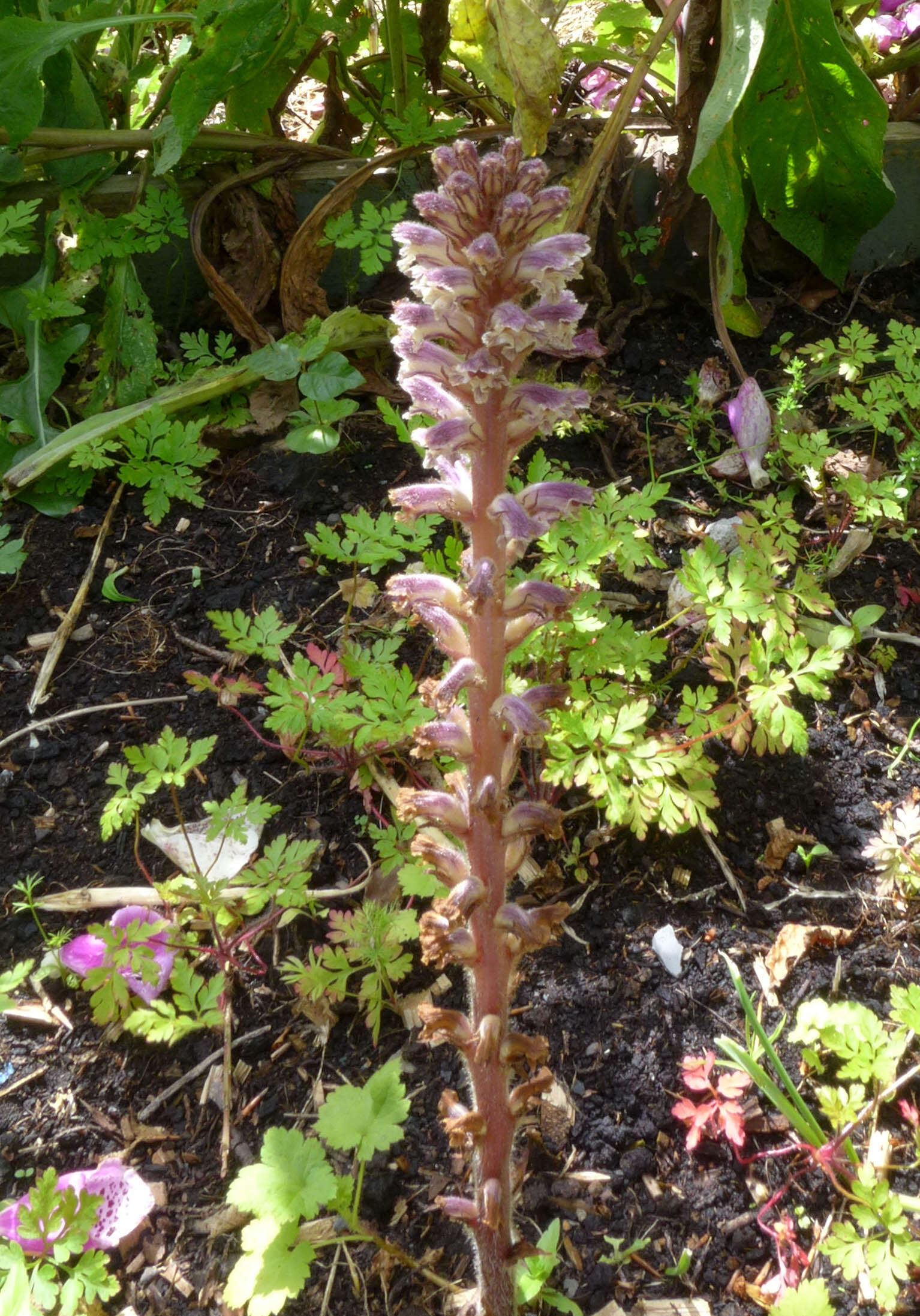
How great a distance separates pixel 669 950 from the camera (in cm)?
190

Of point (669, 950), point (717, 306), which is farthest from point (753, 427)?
point (669, 950)

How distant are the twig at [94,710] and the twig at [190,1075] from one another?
34.1 inches

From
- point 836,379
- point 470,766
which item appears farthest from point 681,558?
point 470,766

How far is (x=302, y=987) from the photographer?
5.72 ft

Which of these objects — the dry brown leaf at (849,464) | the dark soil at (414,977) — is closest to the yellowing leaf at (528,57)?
the dark soil at (414,977)

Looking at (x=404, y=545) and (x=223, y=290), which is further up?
(x=223, y=290)

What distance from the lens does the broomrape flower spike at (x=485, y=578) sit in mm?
1119

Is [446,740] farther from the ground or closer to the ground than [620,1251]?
farther from the ground

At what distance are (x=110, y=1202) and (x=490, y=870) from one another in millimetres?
991

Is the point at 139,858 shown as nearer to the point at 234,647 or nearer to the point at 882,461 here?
the point at 234,647

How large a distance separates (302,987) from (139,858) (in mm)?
539

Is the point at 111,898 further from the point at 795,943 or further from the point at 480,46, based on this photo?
the point at 480,46

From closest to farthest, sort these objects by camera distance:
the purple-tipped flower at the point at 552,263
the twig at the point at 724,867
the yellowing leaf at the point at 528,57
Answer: the purple-tipped flower at the point at 552,263 → the twig at the point at 724,867 → the yellowing leaf at the point at 528,57

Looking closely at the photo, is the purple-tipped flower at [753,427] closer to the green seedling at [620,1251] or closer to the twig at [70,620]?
the twig at [70,620]
